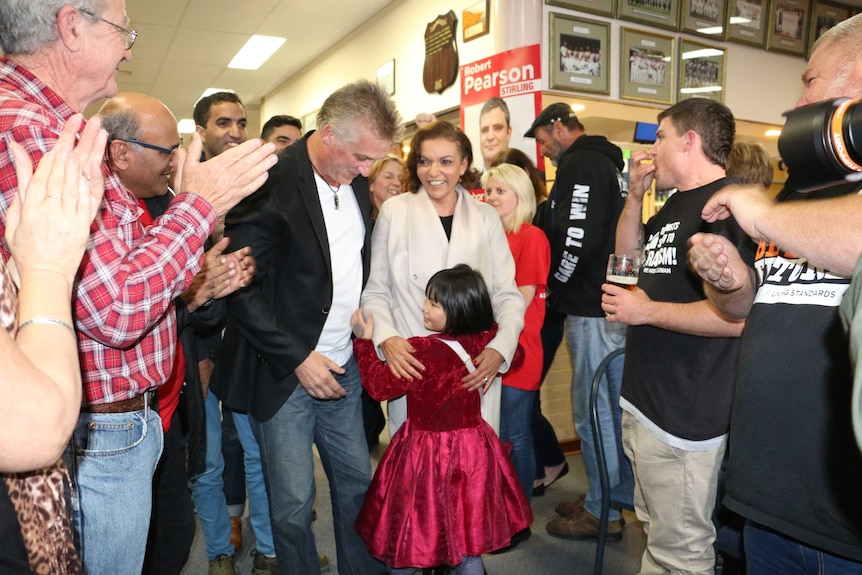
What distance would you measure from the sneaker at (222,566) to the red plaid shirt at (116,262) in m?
1.54

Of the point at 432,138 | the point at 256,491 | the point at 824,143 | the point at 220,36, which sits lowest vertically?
the point at 256,491

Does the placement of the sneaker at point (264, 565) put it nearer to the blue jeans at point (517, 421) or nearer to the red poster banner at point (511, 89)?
the blue jeans at point (517, 421)

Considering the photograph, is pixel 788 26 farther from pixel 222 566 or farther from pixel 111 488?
pixel 111 488

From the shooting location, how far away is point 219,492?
8.27 ft

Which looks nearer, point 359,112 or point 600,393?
point 359,112

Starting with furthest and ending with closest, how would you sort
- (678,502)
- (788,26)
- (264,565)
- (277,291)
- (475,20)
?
1. (788,26)
2. (475,20)
3. (264,565)
4. (277,291)
5. (678,502)

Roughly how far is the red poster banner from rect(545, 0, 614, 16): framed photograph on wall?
19.1 inches

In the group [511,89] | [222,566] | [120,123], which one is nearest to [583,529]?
[222,566]

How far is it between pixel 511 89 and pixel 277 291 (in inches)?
121

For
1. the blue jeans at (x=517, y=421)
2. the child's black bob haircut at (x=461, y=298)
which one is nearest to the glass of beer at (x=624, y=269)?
the child's black bob haircut at (x=461, y=298)

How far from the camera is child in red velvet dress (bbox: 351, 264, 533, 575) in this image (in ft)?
6.56

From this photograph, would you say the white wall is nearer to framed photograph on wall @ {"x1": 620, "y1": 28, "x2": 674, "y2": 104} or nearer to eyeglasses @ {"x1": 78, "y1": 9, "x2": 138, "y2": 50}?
framed photograph on wall @ {"x1": 620, "y1": 28, "x2": 674, "y2": 104}

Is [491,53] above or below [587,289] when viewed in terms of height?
above

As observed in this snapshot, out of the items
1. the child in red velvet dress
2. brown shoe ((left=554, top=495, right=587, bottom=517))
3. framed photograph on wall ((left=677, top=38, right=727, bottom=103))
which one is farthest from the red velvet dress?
framed photograph on wall ((left=677, top=38, right=727, bottom=103))
